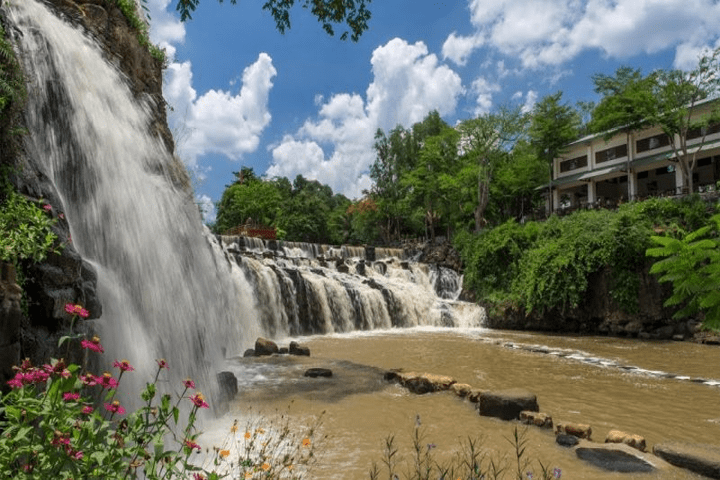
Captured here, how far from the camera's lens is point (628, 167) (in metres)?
34.5

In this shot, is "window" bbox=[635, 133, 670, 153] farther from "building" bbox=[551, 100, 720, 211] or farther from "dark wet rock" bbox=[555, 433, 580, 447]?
"dark wet rock" bbox=[555, 433, 580, 447]

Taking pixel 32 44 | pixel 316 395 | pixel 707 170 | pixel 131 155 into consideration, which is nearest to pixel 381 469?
pixel 316 395

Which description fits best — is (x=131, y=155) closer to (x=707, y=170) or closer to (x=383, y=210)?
(x=707, y=170)

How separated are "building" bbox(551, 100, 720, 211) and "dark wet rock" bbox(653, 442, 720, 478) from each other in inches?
1115

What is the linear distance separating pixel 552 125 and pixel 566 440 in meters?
37.2

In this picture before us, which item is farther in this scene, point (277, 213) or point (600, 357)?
point (277, 213)

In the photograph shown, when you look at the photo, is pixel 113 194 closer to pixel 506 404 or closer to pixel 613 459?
pixel 506 404

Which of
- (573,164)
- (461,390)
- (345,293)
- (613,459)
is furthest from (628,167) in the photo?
(613,459)

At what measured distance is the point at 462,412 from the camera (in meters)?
7.56

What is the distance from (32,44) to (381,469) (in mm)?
7118

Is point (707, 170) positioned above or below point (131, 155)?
above

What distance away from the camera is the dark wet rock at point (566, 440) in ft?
19.8

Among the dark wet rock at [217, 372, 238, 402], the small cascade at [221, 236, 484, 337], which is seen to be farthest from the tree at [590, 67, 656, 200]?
the dark wet rock at [217, 372, 238, 402]

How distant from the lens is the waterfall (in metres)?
5.51
